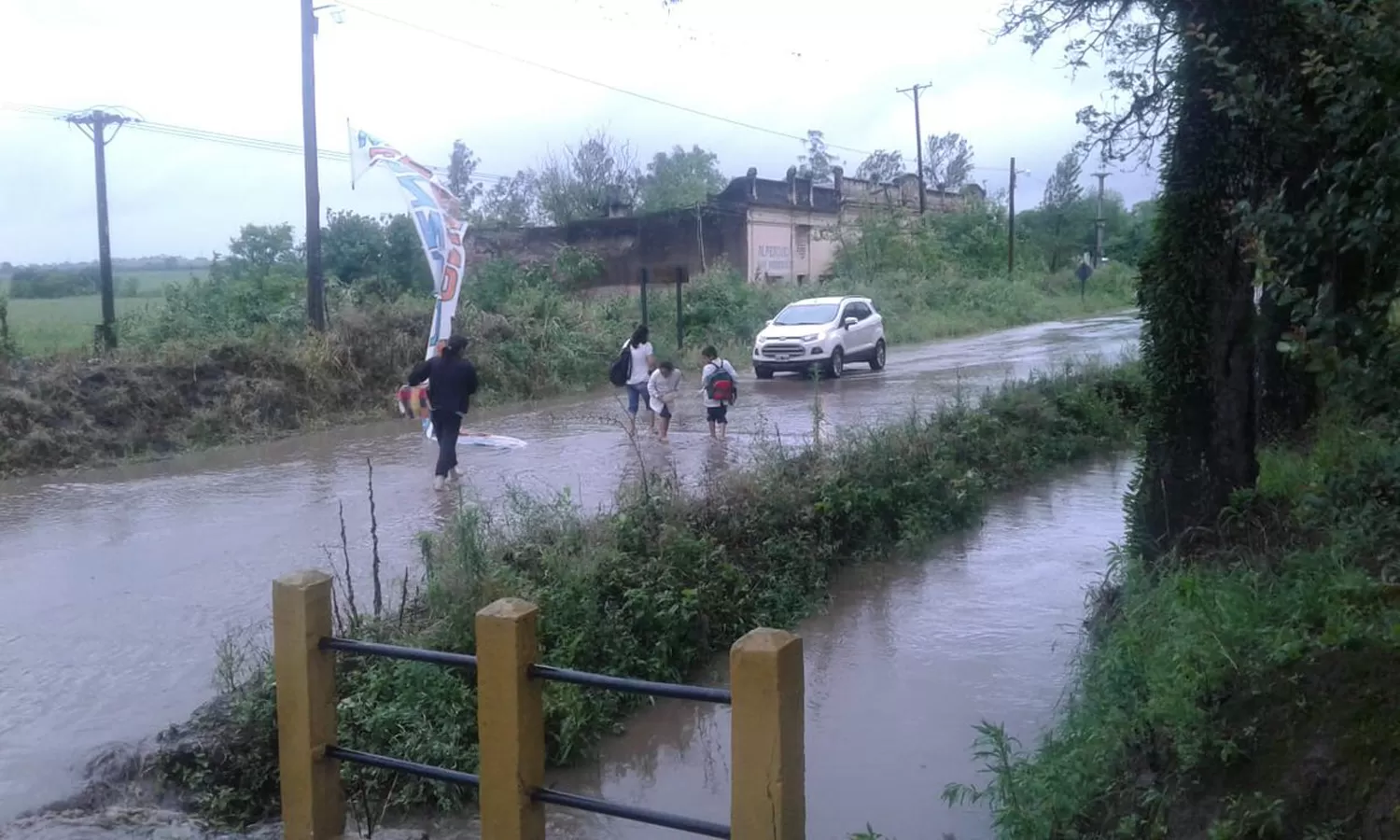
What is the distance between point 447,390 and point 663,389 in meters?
3.54

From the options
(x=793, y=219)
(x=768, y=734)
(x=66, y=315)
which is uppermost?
(x=793, y=219)

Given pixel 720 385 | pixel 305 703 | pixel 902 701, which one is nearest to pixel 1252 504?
pixel 902 701

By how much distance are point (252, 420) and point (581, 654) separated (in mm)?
14252

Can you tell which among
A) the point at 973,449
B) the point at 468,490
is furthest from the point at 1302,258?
the point at 468,490

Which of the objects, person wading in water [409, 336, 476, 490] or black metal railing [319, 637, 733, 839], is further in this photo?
person wading in water [409, 336, 476, 490]

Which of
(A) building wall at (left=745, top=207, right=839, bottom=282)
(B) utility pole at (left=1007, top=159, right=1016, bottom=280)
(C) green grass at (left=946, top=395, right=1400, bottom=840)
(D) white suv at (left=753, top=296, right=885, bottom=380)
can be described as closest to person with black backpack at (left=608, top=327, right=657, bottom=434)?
(D) white suv at (left=753, top=296, right=885, bottom=380)

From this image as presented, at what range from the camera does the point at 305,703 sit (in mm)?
4535

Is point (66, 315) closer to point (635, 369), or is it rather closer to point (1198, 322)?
point (635, 369)

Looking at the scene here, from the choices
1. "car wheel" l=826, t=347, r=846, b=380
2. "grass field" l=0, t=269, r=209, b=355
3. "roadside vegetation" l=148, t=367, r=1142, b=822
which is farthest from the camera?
"car wheel" l=826, t=347, r=846, b=380

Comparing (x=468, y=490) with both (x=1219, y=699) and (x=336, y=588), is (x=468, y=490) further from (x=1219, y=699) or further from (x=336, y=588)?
(x=1219, y=699)

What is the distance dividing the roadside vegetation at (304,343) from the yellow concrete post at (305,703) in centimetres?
1457

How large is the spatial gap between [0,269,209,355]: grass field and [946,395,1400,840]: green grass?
62.2 feet

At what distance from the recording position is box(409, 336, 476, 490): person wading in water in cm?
1338

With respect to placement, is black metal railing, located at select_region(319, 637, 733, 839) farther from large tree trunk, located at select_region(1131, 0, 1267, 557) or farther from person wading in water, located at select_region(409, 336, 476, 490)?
person wading in water, located at select_region(409, 336, 476, 490)
